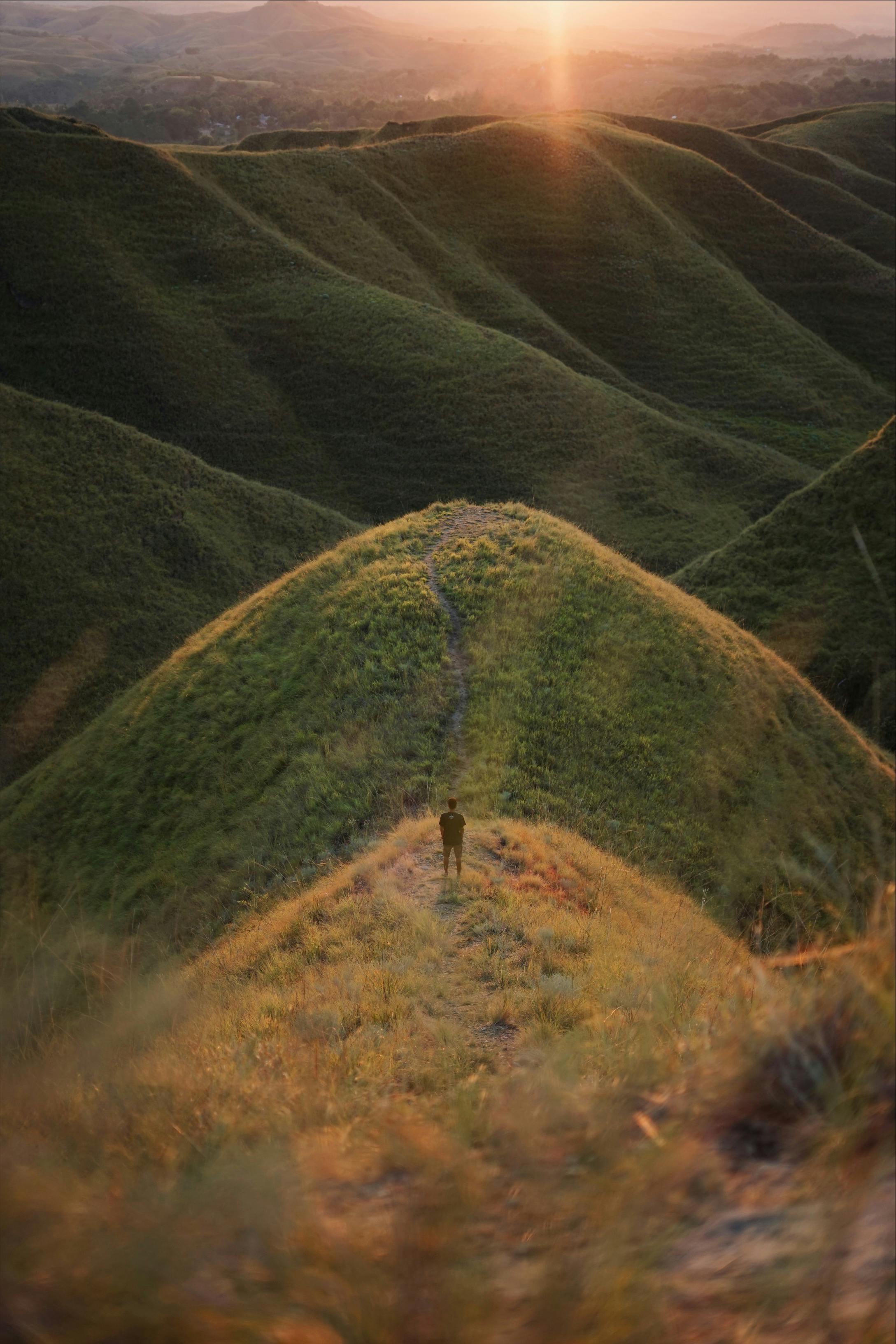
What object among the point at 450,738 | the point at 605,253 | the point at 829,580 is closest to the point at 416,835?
the point at 450,738

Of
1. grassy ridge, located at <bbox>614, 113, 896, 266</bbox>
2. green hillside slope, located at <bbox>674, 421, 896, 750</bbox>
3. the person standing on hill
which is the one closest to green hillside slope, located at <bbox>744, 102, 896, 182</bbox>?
grassy ridge, located at <bbox>614, 113, 896, 266</bbox>

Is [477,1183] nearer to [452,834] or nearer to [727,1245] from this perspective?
[727,1245]

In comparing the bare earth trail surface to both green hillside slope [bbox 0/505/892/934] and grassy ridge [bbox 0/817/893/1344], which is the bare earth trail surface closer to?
grassy ridge [bbox 0/817/893/1344]

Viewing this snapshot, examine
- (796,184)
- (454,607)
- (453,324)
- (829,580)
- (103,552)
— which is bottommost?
(454,607)

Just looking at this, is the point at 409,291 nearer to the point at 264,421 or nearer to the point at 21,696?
the point at 264,421

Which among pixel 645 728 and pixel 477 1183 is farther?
pixel 645 728

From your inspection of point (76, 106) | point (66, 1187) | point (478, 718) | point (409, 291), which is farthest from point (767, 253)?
point (76, 106)

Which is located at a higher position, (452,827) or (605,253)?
(605,253)
